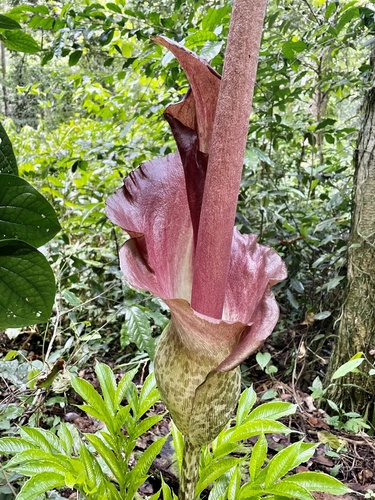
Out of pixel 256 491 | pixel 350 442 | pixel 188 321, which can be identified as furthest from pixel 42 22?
pixel 350 442

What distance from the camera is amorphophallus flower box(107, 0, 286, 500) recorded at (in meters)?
0.41

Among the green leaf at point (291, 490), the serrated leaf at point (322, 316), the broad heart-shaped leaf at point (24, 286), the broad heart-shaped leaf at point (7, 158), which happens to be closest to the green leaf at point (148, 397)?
the green leaf at point (291, 490)

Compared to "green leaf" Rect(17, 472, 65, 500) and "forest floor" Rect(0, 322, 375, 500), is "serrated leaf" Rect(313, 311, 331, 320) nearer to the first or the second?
"forest floor" Rect(0, 322, 375, 500)

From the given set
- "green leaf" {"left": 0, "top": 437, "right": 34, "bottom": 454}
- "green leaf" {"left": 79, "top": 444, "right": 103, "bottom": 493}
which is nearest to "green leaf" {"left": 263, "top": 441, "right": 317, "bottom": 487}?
"green leaf" {"left": 79, "top": 444, "right": 103, "bottom": 493}

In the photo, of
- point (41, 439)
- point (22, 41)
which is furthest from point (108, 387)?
point (22, 41)

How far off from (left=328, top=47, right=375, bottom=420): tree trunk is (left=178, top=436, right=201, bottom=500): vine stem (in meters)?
0.70

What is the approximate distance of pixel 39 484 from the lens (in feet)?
1.95

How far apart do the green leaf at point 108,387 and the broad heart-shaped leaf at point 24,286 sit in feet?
1.10

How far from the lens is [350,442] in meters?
1.12

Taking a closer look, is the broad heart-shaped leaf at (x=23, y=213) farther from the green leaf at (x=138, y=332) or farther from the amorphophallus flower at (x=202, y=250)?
the green leaf at (x=138, y=332)

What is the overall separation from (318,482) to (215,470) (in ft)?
0.52

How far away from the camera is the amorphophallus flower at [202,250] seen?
41 centimetres

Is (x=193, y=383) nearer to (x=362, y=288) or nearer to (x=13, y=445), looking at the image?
(x=13, y=445)

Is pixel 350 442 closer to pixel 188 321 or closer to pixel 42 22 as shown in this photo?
pixel 188 321
